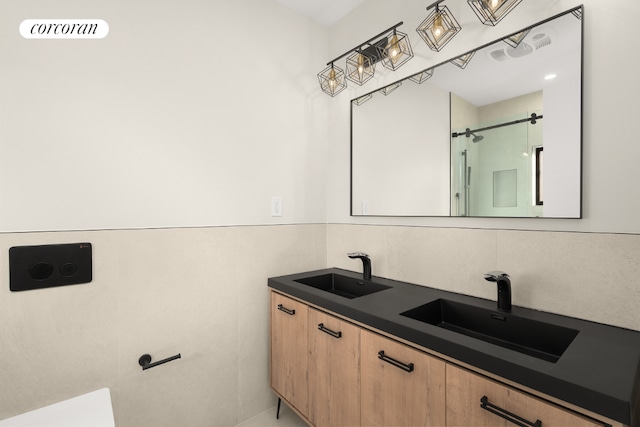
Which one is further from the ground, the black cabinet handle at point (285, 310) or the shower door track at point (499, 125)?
the shower door track at point (499, 125)

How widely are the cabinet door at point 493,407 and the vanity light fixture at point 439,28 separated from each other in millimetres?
1513

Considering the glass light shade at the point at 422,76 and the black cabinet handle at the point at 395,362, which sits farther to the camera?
the glass light shade at the point at 422,76

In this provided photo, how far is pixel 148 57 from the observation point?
159cm

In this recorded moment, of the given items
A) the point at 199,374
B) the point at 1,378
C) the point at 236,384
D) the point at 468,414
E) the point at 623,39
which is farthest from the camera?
the point at 236,384

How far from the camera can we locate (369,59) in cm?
195

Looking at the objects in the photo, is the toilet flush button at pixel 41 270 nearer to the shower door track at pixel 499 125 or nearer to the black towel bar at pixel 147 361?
the black towel bar at pixel 147 361

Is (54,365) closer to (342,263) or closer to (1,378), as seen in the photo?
(1,378)

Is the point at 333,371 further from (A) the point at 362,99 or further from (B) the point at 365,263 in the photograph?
(A) the point at 362,99

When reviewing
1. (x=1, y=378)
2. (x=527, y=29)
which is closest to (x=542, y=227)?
(x=527, y=29)

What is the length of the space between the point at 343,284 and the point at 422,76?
4.55 feet

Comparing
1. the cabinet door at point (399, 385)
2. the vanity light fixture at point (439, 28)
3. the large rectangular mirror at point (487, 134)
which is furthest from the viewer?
the vanity light fixture at point (439, 28)

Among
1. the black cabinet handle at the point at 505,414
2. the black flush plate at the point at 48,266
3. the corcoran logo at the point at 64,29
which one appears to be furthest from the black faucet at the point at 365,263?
the corcoran logo at the point at 64,29

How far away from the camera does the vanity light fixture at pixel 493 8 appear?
1.29 meters

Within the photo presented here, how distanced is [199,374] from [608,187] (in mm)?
2148
